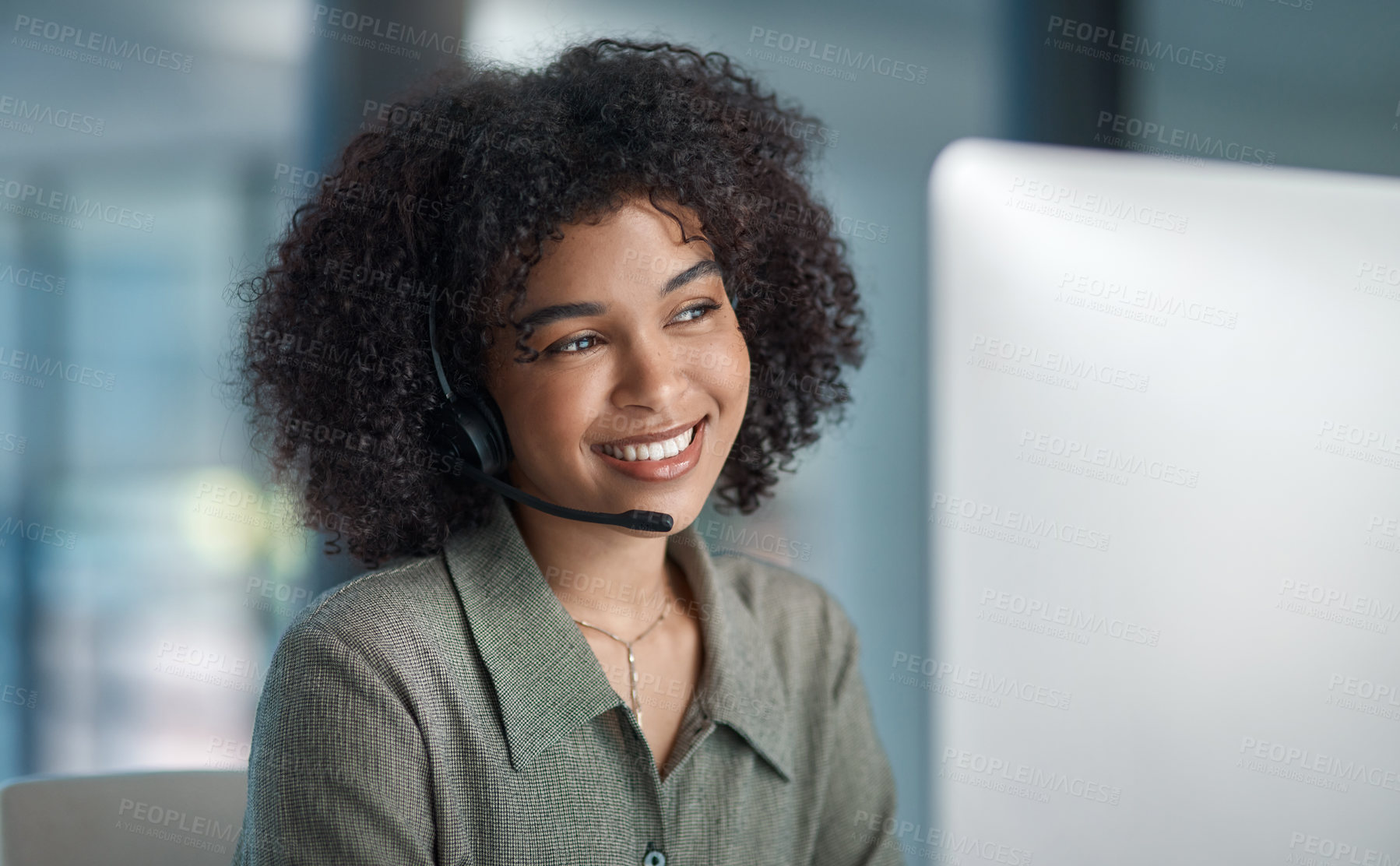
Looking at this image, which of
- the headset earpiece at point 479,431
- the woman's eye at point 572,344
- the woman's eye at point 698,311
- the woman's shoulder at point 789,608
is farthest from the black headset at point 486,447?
the woman's shoulder at point 789,608

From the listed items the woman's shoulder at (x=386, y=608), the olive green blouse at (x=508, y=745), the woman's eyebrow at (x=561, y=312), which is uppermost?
the woman's eyebrow at (x=561, y=312)

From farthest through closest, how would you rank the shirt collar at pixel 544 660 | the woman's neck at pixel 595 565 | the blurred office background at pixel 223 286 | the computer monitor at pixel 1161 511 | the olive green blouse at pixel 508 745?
the blurred office background at pixel 223 286, the computer monitor at pixel 1161 511, the woman's neck at pixel 595 565, the shirt collar at pixel 544 660, the olive green blouse at pixel 508 745

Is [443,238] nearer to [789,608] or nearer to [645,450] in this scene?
[645,450]

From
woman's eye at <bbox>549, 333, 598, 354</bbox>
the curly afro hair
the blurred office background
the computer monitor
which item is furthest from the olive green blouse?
the blurred office background

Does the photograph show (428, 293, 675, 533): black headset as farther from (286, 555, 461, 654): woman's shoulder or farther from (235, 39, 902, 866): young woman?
(286, 555, 461, 654): woman's shoulder

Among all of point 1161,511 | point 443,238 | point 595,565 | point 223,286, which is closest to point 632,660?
point 595,565

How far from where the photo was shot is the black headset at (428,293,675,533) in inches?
46.2

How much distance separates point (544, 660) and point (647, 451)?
273 mm

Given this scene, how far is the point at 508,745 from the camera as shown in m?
1.14

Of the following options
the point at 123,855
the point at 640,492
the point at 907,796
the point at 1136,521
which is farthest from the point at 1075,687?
the point at 123,855

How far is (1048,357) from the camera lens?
179 cm

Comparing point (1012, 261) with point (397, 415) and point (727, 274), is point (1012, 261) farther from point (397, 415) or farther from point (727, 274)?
point (397, 415)

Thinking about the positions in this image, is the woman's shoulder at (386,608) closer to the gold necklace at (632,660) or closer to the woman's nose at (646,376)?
the gold necklace at (632,660)

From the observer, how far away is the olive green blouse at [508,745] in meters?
1.04
